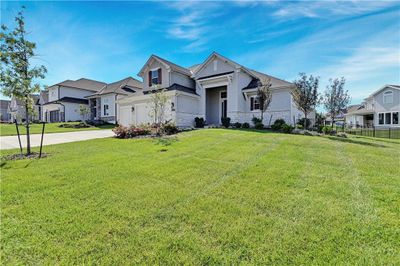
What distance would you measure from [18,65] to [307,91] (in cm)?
1742

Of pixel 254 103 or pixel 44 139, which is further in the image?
pixel 254 103

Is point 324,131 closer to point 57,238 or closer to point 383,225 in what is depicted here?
point 383,225

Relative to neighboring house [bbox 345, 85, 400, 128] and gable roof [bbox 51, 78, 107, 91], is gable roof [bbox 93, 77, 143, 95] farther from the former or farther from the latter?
neighboring house [bbox 345, 85, 400, 128]

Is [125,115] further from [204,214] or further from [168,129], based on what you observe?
[204,214]

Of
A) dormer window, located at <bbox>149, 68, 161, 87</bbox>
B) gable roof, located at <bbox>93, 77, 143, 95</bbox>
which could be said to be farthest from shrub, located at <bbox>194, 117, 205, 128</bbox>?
gable roof, located at <bbox>93, 77, 143, 95</bbox>

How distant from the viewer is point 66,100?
33594mm

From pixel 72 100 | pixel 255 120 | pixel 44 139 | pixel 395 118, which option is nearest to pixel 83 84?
pixel 72 100

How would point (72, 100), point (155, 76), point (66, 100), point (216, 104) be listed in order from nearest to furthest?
point (155, 76) → point (216, 104) → point (66, 100) → point (72, 100)

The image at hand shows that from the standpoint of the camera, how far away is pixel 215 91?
22609 mm

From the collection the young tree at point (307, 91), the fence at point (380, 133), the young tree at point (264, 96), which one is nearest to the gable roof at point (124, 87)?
the young tree at point (264, 96)

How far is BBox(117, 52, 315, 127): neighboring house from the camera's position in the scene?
18.8m

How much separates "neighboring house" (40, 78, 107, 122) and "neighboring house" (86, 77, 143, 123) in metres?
2.64

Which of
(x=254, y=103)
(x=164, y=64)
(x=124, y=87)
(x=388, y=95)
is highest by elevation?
(x=164, y=64)

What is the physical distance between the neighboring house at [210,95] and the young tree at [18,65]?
950 cm
